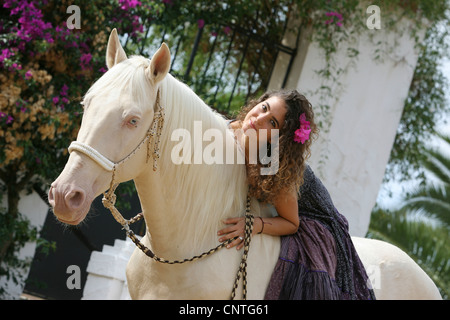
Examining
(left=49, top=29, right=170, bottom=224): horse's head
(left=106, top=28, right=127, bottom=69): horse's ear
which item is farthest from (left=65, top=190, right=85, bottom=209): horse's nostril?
(left=106, top=28, right=127, bottom=69): horse's ear

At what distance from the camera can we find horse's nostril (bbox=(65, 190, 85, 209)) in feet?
6.27

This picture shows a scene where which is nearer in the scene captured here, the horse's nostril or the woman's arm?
the horse's nostril

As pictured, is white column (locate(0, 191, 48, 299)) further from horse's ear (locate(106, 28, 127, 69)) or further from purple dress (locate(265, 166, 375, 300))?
purple dress (locate(265, 166, 375, 300))

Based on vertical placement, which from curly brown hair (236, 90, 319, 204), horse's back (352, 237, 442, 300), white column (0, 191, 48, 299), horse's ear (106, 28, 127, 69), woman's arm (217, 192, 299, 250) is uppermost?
horse's ear (106, 28, 127, 69)

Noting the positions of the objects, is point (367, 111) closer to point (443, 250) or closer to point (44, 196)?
point (44, 196)

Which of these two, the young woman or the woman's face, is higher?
the woman's face

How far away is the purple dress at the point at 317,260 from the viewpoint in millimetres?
2400

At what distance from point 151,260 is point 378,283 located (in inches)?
51.3

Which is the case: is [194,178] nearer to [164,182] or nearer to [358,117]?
[164,182]

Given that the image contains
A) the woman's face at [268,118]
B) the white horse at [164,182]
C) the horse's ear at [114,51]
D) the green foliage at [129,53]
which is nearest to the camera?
the white horse at [164,182]

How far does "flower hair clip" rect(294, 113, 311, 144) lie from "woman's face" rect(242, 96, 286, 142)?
0.09 m

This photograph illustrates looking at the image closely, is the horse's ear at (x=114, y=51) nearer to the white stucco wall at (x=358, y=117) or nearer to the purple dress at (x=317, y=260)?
the purple dress at (x=317, y=260)

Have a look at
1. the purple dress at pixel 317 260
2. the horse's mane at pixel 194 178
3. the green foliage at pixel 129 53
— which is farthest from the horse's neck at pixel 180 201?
the green foliage at pixel 129 53

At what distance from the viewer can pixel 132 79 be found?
7.07 ft
